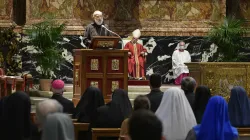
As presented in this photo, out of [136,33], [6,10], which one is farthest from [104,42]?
[6,10]

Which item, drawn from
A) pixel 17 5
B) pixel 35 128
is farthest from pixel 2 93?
pixel 35 128

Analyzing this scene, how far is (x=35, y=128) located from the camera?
7445 mm

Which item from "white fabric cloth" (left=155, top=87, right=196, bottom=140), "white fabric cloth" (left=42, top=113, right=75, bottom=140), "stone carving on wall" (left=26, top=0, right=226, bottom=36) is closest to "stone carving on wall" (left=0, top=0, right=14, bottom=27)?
"stone carving on wall" (left=26, top=0, right=226, bottom=36)

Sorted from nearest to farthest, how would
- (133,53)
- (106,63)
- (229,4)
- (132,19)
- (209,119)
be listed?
(209,119) → (106,63) → (133,53) → (132,19) → (229,4)

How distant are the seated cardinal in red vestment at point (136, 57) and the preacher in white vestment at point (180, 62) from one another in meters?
1.24

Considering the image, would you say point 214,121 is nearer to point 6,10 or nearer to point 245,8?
point 6,10

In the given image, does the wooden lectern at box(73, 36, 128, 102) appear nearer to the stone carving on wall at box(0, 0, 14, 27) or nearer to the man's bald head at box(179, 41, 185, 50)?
the stone carving on wall at box(0, 0, 14, 27)

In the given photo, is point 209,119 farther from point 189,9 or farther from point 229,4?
point 229,4

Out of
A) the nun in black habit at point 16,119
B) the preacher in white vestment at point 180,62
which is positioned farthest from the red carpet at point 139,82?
the nun in black habit at point 16,119

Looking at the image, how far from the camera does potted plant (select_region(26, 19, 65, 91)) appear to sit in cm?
1786

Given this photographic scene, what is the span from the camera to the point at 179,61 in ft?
66.0

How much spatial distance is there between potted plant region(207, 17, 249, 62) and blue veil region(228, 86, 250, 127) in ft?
30.9

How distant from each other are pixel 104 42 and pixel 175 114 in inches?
230

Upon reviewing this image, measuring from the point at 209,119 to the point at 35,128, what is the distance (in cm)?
201
